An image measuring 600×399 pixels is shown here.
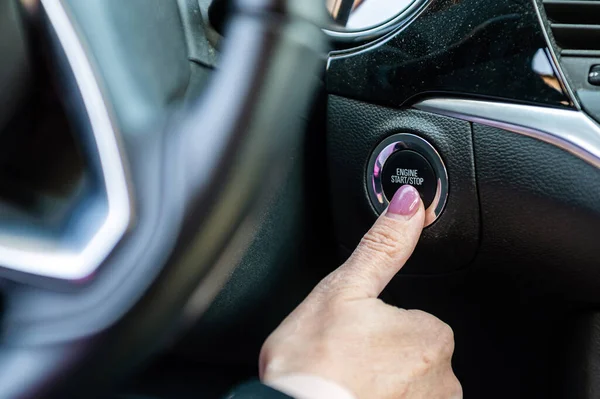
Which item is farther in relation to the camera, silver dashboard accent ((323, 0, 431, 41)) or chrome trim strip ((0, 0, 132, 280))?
silver dashboard accent ((323, 0, 431, 41))

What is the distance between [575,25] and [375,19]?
23cm

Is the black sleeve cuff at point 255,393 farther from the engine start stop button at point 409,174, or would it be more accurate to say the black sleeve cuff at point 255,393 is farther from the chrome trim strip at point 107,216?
the engine start stop button at point 409,174

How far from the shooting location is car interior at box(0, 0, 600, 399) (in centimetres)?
56

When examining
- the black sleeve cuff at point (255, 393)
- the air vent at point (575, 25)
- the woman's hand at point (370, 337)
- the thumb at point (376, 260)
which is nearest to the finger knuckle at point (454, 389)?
the woman's hand at point (370, 337)

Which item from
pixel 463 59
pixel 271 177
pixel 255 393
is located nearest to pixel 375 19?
pixel 463 59

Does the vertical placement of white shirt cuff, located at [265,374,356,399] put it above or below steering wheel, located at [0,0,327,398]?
below

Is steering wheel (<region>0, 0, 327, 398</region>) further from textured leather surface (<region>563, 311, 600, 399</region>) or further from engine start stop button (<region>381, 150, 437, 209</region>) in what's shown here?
textured leather surface (<region>563, 311, 600, 399</region>)

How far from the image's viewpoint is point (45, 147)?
2.03 ft

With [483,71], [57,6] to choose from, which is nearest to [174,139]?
[57,6]

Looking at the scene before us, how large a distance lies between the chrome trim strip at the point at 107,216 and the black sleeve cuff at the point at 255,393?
0.49 feet

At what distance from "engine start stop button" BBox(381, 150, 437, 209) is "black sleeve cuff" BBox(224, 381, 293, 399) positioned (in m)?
0.31

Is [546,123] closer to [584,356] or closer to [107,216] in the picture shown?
[584,356]

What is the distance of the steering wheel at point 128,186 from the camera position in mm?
549

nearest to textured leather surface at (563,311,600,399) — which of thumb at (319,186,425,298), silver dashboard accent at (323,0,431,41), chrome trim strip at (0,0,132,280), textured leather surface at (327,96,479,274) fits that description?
textured leather surface at (327,96,479,274)
